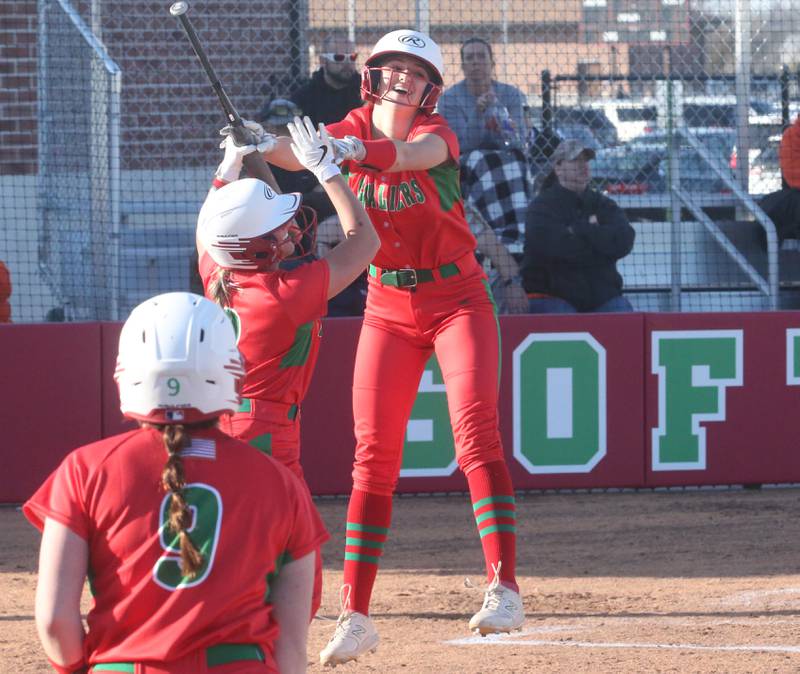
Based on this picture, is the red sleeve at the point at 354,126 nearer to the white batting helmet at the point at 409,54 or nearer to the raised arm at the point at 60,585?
the white batting helmet at the point at 409,54

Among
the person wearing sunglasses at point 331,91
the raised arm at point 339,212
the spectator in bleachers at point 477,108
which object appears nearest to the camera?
the raised arm at point 339,212

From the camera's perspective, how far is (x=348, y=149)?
427cm

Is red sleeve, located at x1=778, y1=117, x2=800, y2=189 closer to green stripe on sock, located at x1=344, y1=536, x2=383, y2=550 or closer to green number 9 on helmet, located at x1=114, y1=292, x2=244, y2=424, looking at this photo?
green stripe on sock, located at x1=344, y1=536, x2=383, y2=550

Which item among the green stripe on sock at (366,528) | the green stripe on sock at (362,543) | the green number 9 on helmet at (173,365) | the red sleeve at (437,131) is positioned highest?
the red sleeve at (437,131)

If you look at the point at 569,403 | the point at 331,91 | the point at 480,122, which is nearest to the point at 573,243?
the point at 569,403

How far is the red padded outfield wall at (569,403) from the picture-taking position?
7.70 m

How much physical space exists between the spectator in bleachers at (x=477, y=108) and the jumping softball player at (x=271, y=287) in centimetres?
517

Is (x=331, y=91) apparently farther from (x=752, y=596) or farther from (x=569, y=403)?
(x=752, y=596)

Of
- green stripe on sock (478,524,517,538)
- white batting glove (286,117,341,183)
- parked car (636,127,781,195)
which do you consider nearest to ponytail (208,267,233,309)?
white batting glove (286,117,341,183)

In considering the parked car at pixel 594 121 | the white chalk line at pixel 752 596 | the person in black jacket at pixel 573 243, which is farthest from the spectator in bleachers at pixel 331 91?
the white chalk line at pixel 752 596

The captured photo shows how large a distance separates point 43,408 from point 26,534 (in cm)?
86

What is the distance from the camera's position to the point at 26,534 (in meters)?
7.12

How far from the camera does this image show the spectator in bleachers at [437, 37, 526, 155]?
29.5 feet

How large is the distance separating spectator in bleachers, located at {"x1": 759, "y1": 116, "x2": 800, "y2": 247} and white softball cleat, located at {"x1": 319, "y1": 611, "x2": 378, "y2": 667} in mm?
5811
